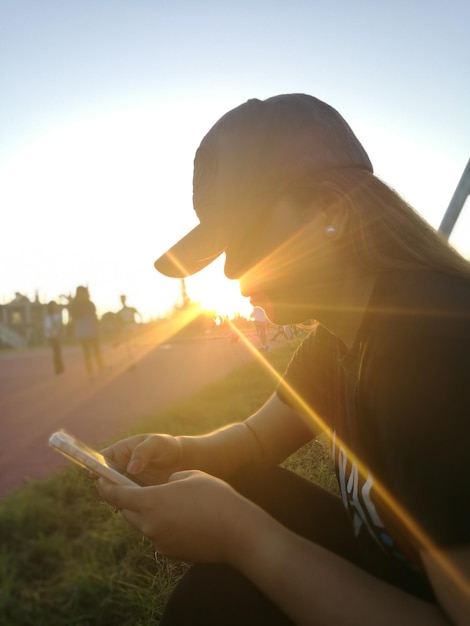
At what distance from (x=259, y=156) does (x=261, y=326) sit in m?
0.65

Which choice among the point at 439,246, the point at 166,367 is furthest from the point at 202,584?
the point at 166,367

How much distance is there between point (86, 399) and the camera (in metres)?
7.27

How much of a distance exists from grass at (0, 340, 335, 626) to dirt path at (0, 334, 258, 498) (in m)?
0.35

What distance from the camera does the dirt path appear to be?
416 centimetres

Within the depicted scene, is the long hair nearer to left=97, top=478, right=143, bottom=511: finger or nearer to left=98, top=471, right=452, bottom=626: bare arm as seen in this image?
left=98, top=471, right=452, bottom=626: bare arm

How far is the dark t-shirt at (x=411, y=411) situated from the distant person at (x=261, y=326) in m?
0.51

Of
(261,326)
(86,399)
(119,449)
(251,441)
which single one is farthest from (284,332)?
(86,399)

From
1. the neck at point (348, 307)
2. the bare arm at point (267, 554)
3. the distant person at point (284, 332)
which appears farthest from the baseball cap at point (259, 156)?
the bare arm at point (267, 554)

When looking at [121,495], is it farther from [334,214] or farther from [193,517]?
[334,214]

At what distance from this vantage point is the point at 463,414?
2.76 feet

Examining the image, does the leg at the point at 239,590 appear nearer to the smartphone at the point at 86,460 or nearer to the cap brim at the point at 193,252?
the smartphone at the point at 86,460

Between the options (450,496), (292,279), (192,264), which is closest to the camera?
(450,496)

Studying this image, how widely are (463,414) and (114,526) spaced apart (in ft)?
7.00

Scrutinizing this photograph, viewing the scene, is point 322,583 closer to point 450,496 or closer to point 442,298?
point 450,496
